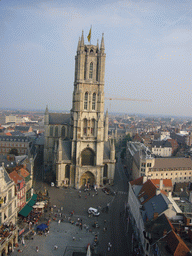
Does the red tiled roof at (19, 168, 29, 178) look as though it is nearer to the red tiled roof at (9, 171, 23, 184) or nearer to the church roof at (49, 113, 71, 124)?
the red tiled roof at (9, 171, 23, 184)

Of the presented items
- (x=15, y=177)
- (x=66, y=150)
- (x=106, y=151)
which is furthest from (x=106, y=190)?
(x=15, y=177)

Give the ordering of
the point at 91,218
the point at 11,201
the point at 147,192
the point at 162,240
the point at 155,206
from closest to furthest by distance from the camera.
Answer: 1. the point at 162,240
2. the point at 155,206
3. the point at 11,201
4. the point at 147,192
5. the point at 91,218

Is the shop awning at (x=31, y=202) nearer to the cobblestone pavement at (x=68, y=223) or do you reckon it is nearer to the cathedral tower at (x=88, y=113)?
the cobblestone pavement at (x=68, y=223)

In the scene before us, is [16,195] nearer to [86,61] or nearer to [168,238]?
[168,238]

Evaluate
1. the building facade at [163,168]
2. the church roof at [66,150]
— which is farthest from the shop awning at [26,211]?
the building facade at [163,168]

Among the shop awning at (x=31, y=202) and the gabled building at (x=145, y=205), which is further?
the shop awning at (x=31, y=202)

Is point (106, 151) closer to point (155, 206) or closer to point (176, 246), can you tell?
point (155, 206)
